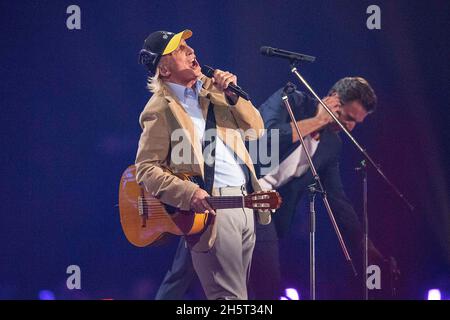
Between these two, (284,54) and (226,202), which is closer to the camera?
(226,202)

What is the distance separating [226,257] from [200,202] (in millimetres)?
389

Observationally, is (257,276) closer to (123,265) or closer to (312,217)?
(312,217)

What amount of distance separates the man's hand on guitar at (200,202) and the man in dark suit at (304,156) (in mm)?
868

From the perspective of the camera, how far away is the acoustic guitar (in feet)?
13.7

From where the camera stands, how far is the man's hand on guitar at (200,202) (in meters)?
4.18

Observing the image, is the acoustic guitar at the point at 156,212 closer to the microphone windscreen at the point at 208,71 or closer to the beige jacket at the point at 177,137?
the beige jacket at the point at 177,137

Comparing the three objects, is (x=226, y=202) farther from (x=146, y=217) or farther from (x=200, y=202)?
(x=146, y=217)

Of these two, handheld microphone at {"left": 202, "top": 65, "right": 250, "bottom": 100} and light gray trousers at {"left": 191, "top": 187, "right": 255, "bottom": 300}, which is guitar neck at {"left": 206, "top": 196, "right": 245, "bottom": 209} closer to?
light gray trousers at {"left": 191, "top": 187, "right": 255, "bottom": 300}

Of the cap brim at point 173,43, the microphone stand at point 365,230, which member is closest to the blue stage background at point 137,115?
the microphone stand at point 365,230

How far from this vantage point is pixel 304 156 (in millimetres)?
4996

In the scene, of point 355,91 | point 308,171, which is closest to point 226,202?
point 308,171

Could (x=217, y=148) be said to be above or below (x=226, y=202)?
above
